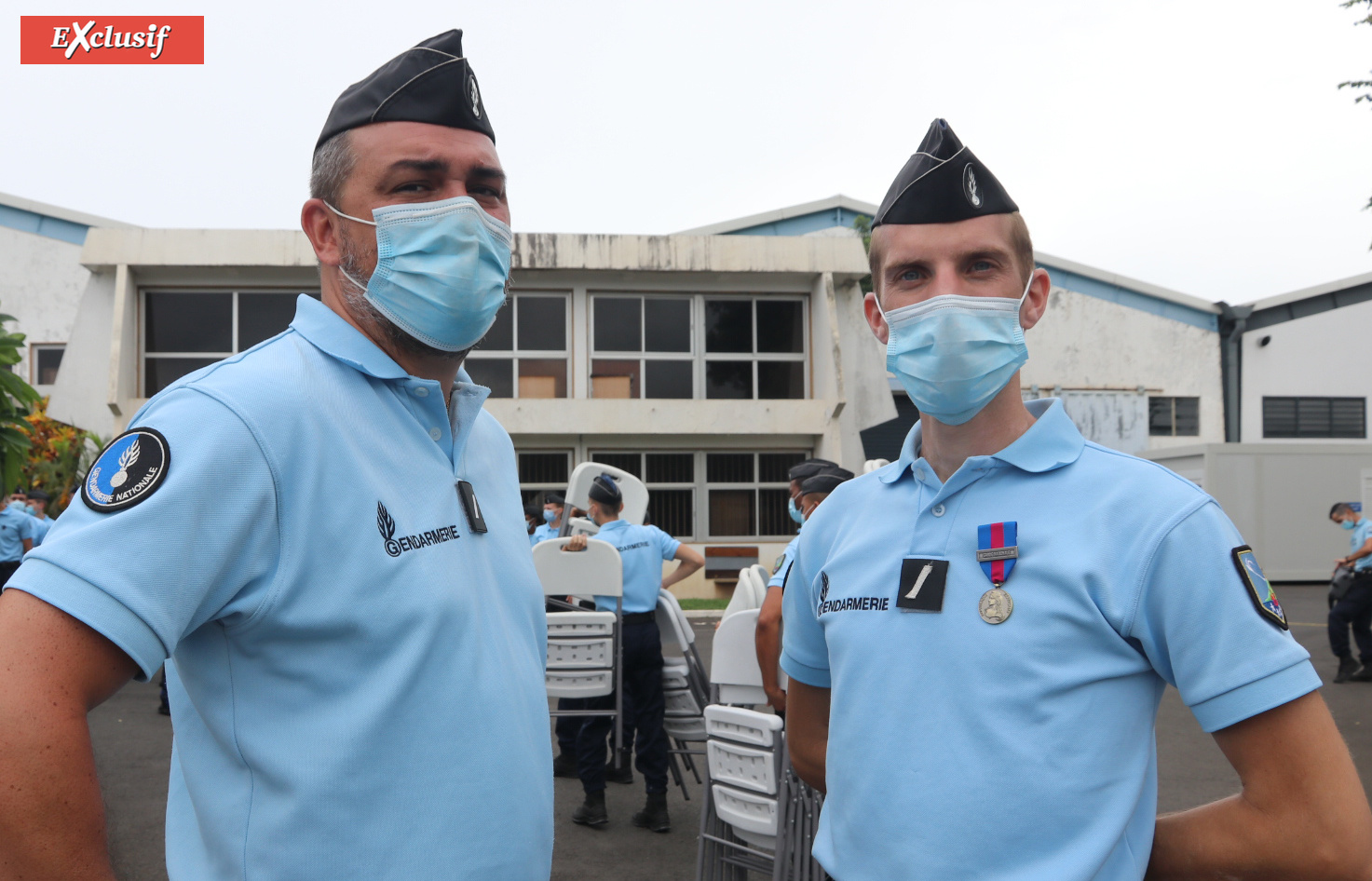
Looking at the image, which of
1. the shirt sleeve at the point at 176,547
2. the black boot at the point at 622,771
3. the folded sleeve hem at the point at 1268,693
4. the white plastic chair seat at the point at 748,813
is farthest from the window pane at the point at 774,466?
the shirt sleeve at the point at 176,547

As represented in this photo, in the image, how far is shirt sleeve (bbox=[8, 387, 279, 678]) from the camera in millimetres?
1062

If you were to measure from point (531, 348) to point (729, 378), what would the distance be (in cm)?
437

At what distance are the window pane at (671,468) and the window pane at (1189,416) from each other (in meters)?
13.3

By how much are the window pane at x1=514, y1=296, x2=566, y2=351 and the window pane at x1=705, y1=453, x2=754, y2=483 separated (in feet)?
13.2

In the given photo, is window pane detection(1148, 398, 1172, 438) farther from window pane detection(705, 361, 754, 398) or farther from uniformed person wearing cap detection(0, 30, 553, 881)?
uniformed person wearing cap detection(0, 30, 553, 881)

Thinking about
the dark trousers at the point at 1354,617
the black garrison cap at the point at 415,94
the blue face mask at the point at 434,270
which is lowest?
the dark trousers at the point at 1354,617

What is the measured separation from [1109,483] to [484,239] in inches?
44.8

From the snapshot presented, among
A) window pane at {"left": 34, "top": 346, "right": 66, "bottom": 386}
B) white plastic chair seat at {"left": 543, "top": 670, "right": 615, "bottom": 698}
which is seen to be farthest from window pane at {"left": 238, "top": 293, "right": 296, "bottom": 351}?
white plastic chair seat at {"left": 543, "top": 670, "right": 615, "bottom": 698}

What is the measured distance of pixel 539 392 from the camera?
70.6 feet

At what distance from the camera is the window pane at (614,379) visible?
21641 mm

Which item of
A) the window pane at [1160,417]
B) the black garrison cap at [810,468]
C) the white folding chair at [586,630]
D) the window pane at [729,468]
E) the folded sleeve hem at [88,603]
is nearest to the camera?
the folded sleeve hem at [88,603]

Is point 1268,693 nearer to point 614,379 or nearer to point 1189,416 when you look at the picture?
point 614,379

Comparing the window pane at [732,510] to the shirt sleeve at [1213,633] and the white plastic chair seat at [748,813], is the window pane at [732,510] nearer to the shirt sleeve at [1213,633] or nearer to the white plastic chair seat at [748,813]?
the white plastic chair seat at [748,813]

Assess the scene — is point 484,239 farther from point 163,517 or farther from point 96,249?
point 96,249
